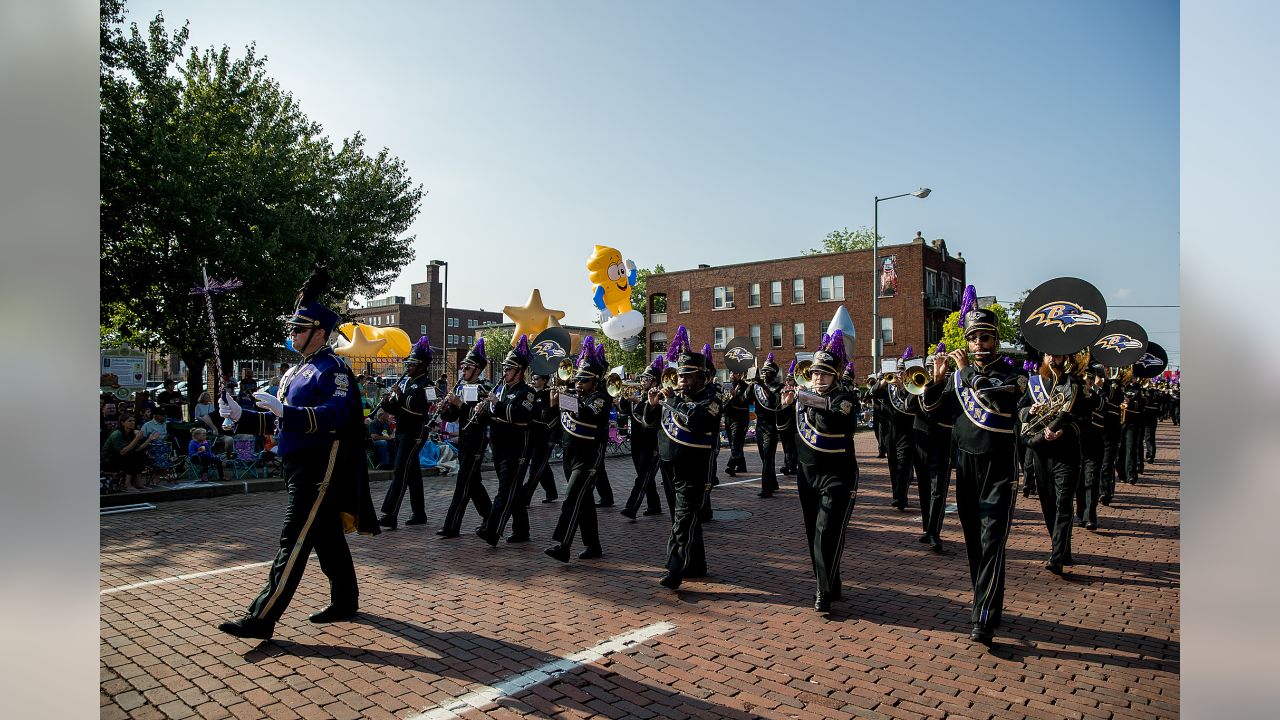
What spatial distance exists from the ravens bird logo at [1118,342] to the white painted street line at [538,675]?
5547 millimetres

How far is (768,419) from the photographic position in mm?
13234

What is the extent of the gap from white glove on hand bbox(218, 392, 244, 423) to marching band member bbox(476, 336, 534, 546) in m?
3.45

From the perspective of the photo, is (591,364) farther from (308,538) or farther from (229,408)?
(229,408)

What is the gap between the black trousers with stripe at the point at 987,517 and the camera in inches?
206

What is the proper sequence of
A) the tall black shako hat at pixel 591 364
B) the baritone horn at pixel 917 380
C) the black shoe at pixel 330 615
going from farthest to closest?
the tall black shako hat at pixel 591 364, the baritone horn at pixel 917 380, the black shoe at pixel 330 615

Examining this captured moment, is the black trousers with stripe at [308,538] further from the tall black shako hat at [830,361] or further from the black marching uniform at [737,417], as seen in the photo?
the black marching uniform at [737,417]

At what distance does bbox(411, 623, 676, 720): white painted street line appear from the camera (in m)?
4.16

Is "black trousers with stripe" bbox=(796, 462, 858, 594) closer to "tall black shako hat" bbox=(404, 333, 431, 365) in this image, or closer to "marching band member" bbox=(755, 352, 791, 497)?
"tall black shako hat" bbox=(404, 333, 431, 365)

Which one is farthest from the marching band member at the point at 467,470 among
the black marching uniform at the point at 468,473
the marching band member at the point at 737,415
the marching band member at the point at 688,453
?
the marching band member at the point at 737,415

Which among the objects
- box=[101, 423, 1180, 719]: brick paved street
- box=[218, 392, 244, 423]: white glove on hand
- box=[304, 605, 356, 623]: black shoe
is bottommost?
box=[101, 423, 1180, 719]: brick paved street

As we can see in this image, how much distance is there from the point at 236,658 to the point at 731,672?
10.5ft

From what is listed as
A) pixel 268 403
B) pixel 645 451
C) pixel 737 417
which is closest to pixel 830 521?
pixel 645 451

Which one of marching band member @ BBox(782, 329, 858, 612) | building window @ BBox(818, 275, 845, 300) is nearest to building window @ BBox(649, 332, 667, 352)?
building window @ BBox(818, 275, 845, 300)

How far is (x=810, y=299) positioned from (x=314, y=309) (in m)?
44.2
